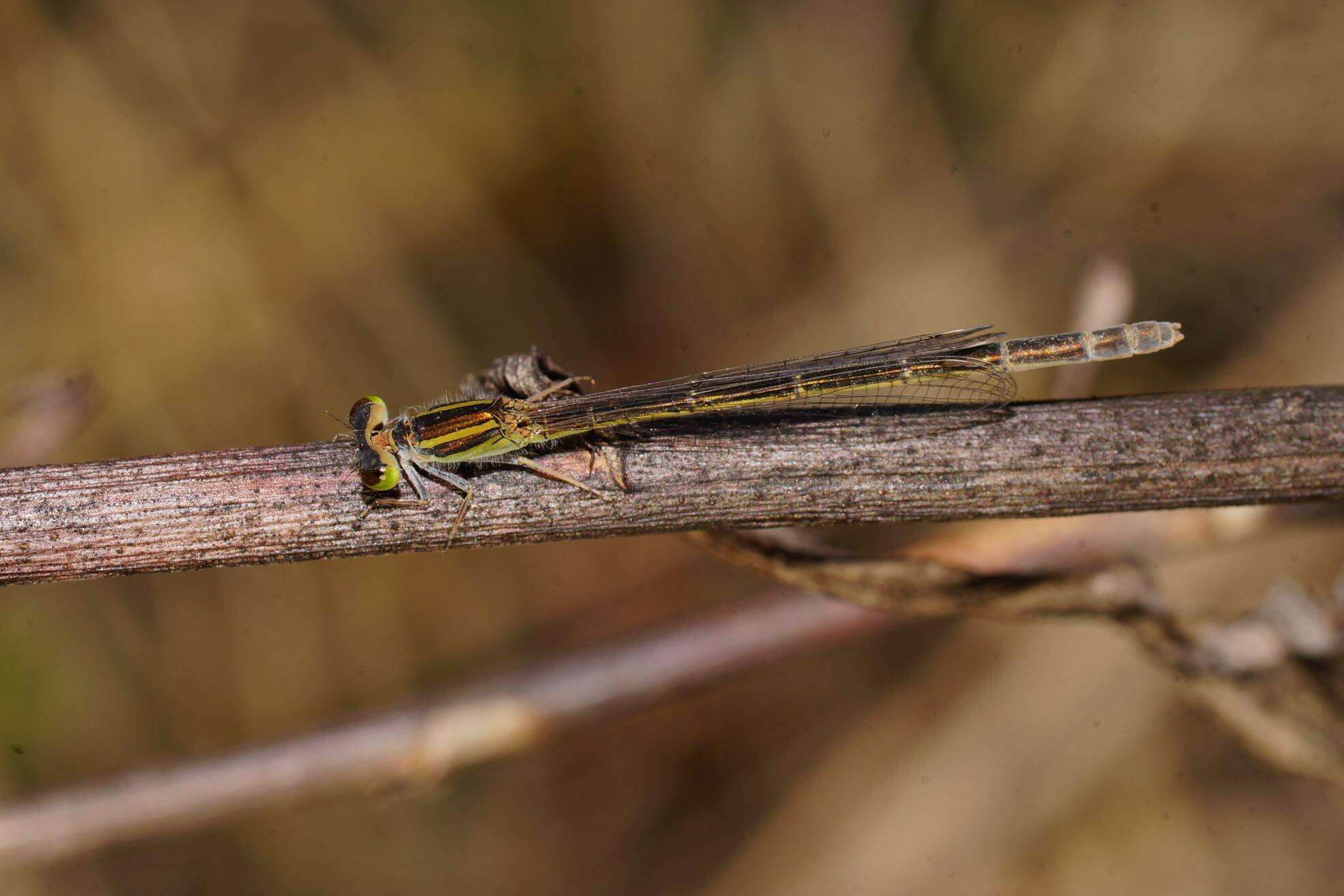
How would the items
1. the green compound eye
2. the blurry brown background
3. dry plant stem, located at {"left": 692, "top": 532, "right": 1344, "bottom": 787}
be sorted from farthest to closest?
the blurry brown background, the green compound eye, dry plant stem, located at {"left": 692, "top": 532, "right": 1344, "bottom": 787}

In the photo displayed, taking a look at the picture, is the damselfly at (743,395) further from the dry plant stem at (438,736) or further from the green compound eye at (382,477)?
the dry plant stem at (438,736)

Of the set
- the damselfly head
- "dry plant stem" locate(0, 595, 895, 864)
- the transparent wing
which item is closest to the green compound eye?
the damselfly head

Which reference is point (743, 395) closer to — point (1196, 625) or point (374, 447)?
point (374, 447)

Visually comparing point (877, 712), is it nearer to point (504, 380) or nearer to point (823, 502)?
point (823, 502)

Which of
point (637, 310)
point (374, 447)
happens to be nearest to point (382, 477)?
point (374, 447)

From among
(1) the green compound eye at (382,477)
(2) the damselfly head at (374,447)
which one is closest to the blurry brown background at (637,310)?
(2) the damselfly head at (374,447)

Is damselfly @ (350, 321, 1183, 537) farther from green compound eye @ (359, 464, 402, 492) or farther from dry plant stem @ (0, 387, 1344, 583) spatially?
dry plant stem @ (0, 387, 1344, 583)

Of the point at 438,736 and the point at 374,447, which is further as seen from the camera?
the point at 438,736
